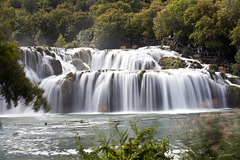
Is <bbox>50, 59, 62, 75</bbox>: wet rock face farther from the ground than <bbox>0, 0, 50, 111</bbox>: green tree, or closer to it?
farther from the ground

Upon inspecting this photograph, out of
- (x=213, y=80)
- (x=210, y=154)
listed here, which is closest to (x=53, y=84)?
(x=213, y=80)

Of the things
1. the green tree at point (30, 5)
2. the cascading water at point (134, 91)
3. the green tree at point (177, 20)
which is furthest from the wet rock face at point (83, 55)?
the green tree at point (30, 5)

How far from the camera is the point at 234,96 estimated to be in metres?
28.1

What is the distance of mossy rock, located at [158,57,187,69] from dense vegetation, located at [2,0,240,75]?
6.46 meters

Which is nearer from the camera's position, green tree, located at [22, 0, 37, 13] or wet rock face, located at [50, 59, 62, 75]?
wet rock face, located at [50, 59, 62, 75]

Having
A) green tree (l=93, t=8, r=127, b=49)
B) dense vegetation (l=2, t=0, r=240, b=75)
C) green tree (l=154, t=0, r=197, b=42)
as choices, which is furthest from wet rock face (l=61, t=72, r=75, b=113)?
green tree (l=93, t=8, r=127, b=49)

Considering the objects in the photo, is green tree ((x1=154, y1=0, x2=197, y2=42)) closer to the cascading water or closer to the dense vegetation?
the dense vegetation

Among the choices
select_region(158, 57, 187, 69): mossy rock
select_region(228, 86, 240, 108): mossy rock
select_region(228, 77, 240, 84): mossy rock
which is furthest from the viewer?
select_region(158, 57, 187, 69): mossy rock

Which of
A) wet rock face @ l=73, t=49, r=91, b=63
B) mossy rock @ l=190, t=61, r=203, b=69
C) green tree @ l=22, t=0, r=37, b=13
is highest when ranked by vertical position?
green tree @ l=22, t=0, r=37, b=13

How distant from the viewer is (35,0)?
92.0 m

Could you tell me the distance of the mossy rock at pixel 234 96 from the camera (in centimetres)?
2773

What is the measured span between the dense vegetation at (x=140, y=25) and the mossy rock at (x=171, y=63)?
646 centimetres

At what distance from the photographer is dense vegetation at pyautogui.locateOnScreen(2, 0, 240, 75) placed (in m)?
38.9

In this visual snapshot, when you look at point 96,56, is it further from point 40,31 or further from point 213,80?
point 40,31
